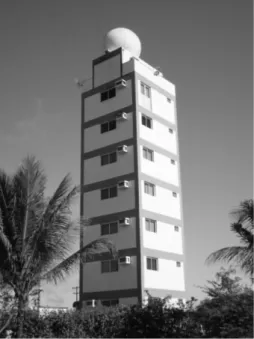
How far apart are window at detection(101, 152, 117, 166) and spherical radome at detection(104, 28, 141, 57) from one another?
8516 millimetres

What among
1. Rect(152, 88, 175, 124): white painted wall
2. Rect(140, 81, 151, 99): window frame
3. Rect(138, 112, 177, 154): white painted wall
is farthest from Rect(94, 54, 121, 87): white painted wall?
Rect(138, 112, 177, 154): white painted wall

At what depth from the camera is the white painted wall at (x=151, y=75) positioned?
3518cm

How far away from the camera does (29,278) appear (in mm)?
18312

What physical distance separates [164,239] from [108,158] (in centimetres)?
680

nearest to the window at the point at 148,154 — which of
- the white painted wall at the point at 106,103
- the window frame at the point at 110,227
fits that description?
the white painted wall at the point at 106,103

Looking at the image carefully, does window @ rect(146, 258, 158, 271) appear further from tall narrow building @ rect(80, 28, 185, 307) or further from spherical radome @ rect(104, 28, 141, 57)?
spherical radome @ rect(104, 28, 141, 57)

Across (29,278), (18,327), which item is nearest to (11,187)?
(29,278)

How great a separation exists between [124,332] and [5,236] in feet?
20.1

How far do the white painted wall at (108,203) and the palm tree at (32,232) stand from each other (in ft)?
40.1


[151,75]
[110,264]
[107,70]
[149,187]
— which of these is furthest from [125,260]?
[107,70]

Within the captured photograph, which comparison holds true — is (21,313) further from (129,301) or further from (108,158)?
(108,158)

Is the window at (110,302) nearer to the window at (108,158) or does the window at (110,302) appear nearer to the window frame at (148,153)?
the window at (108,158)

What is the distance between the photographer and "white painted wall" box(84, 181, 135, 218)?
3212cm

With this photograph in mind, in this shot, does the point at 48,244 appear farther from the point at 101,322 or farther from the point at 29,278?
the point at 101,322
